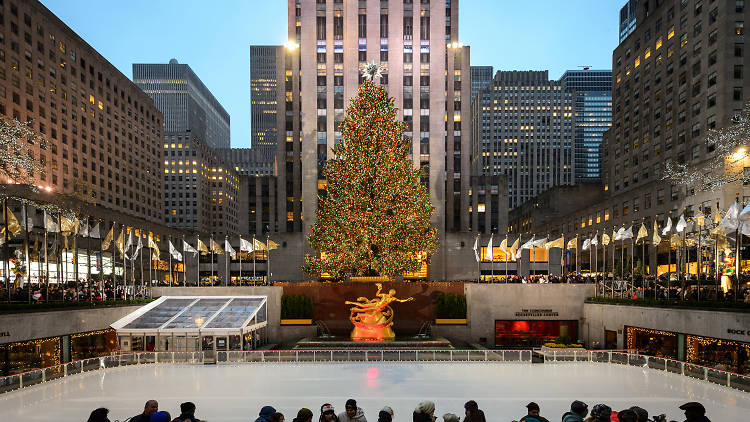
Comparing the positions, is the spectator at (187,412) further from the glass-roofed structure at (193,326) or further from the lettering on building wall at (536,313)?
the lettering on building wall at (536,313)

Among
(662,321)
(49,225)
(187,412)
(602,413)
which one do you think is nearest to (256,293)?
(49,225)

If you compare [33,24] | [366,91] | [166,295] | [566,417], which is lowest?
[166,295]

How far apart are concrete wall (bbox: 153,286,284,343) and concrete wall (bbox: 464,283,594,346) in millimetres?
14215

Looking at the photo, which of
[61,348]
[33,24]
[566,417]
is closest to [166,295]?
[61,348]

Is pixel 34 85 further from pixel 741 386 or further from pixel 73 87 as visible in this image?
pixel 741 386

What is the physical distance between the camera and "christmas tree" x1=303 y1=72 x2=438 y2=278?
3425cm

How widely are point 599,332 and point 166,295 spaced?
103 feet

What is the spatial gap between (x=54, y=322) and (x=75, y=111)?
66499 mm

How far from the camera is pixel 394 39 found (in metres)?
55.8

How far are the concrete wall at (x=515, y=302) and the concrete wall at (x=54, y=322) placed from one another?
2453cm

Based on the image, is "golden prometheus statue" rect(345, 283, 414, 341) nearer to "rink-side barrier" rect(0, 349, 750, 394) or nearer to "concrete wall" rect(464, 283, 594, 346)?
"rink-side barrier" rect(0, 349, 750, 394)

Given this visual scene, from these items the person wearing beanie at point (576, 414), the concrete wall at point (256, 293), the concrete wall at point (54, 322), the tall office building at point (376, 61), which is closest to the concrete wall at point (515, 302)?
the concrete wall at point (256, 293)

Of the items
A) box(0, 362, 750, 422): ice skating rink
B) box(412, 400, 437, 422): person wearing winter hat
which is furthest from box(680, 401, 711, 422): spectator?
box(0, 362, 750, 422): ice skating rink

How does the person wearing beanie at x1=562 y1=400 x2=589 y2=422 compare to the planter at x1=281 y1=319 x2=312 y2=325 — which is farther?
the planter at x1=281 y1=319 x2=312 y2=325
